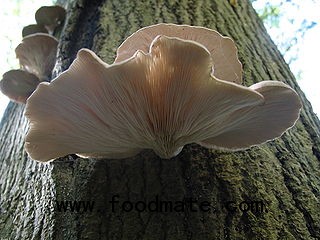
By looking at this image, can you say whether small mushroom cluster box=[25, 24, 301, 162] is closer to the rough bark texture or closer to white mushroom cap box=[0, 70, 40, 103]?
the rough bark texture

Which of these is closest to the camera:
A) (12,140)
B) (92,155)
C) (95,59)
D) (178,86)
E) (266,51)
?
(95,59)

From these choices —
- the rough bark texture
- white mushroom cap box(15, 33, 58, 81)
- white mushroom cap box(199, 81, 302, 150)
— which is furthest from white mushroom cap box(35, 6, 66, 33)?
white mushroom cap box(199, 81, 302, 150)

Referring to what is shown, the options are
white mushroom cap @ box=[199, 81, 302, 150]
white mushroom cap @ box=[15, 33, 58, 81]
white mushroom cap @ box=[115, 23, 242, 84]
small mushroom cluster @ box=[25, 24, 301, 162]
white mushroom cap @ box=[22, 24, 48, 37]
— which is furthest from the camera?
white mushroom cap @ box=[22, 24, 48, 37]

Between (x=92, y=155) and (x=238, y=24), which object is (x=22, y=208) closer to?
(x=92, y=155)

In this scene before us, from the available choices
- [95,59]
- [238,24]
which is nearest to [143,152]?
[95,59]

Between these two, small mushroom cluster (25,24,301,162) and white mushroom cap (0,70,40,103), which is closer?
small mushroom cluster (25,24,301,162)

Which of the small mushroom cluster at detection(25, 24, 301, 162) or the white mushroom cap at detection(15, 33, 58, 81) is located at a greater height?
the small mushroom cluster at detection(25, 24, 301, 162)

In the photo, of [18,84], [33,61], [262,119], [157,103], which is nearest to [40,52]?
[33,61]
